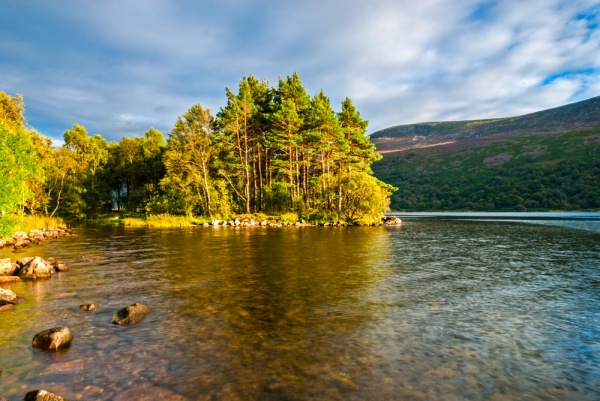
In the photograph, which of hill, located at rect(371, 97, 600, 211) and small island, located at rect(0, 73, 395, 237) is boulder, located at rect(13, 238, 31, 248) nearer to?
small island, located at rect(0, 73, 395, 237)

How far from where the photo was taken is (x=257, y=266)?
771 inches

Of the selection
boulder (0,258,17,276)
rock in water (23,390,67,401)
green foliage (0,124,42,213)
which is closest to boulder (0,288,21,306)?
boulder (0,258,17,276)

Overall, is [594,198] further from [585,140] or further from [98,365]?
[98,365]

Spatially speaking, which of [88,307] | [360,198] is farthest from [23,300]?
[360,198]

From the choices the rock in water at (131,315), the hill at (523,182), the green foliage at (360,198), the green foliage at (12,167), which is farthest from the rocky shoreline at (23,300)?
the hill at (523,182)

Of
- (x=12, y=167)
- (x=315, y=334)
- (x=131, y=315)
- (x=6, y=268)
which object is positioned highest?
(x=12, y=167)

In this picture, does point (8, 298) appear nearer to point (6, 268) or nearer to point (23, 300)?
point (23, 300)

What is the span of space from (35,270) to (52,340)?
35.1ft

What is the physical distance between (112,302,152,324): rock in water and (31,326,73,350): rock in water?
5.55 ft

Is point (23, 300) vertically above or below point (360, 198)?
below

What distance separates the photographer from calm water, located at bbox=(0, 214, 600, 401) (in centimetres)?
647

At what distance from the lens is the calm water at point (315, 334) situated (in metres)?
6.47

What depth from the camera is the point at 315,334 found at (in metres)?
9.20

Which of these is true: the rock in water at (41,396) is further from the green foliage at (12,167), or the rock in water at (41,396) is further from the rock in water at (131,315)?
the green foliage at (12,167)
